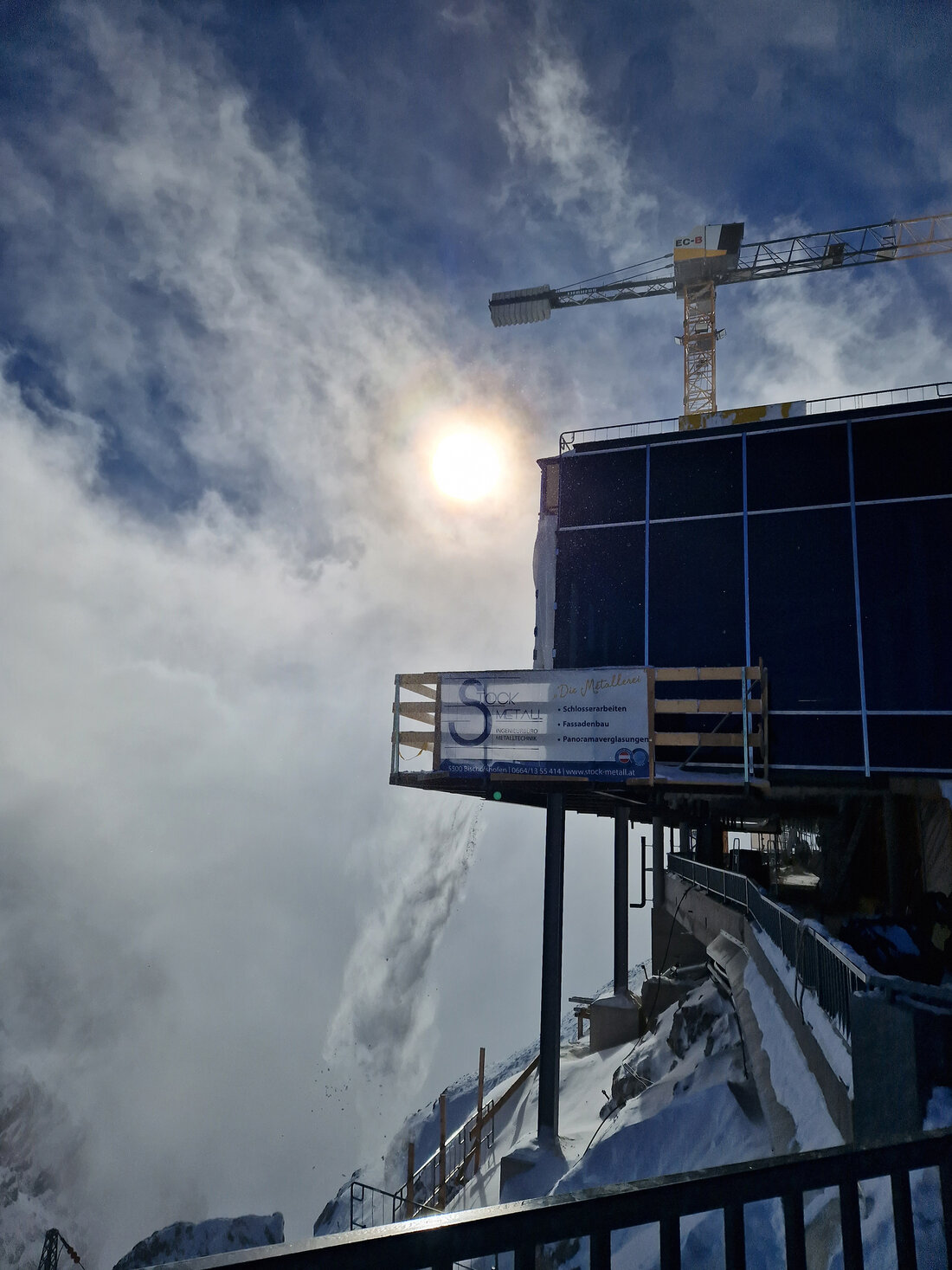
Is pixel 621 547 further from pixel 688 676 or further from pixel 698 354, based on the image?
pixel 698 354

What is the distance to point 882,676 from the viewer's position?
61.0ft

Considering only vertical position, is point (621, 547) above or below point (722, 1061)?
above

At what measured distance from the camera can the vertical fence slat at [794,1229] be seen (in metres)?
2.53

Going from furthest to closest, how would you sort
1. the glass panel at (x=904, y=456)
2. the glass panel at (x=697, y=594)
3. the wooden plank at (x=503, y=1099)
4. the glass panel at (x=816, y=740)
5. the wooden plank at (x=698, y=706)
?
the wooden plank at (x=503, y=1099)
the glass panel at (x=697, y=594)
the glass panel at (x=904, y=456)
the glass panel at (x=816, y=740)
the wooden plank at (x=698, y=706)

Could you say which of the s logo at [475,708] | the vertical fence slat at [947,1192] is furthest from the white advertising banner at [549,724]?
the vertical fence slat at [947,1192]

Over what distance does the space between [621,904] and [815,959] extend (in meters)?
23.1

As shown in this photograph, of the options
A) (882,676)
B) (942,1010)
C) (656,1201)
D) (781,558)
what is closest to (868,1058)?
(942,1010)

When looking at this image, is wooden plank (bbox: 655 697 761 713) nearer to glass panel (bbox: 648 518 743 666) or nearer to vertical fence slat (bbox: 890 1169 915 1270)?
glass panel (bbox: 648 518 743 666)

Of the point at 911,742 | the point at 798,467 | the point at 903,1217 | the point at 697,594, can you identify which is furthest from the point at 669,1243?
the point at 798,467

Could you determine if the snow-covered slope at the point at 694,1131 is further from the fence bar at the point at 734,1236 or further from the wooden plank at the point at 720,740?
the wooden plank at the point at 720,740

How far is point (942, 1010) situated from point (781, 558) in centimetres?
1630

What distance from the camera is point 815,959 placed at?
866 cm

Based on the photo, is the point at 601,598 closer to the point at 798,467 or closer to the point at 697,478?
the point at 697,478

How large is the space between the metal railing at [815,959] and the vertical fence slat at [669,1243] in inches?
175
